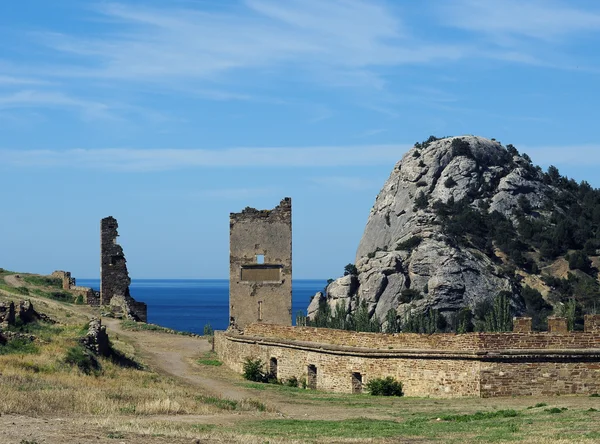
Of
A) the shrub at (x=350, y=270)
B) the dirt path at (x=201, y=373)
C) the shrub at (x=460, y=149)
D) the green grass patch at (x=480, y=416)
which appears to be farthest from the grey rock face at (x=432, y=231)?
the green grass patch at (x=480, y=416)

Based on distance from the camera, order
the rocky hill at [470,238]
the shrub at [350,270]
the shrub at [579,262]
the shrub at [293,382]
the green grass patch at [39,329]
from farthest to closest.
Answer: the shrub at [350,270], the shrub at [579,262], the rocky hill at [470,238], the shrub at [293,382], the green grass patch at [39,329]

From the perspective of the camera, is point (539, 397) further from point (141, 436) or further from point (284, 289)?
point (284, 289)

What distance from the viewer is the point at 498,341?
83.4 feet

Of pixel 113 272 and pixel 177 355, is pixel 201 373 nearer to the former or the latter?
pixel 177 355

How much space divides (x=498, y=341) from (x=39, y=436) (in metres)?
13.4

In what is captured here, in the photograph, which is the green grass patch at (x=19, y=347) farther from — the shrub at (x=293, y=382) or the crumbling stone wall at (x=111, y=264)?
the crumbling stone wall at (x=111, y=264)

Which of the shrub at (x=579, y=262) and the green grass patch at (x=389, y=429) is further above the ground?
the shrub at (x=579, y=262)

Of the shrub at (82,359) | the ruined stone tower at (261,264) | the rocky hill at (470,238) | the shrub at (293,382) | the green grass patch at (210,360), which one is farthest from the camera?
the rocky hill at (470,238)

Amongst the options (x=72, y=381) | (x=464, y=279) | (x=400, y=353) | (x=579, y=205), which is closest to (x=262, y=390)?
(x=400, y=353)

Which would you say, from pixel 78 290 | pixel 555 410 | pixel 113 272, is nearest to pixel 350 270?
pixel 78 290

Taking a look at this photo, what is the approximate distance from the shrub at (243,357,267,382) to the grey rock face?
68.2 m

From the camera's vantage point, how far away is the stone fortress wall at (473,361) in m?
25.3

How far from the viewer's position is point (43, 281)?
60344mm

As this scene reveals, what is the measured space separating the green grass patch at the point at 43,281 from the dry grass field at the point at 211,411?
2782cm
